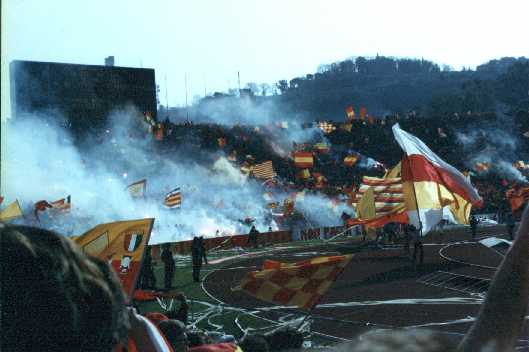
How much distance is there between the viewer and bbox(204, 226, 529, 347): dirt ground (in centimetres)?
1211

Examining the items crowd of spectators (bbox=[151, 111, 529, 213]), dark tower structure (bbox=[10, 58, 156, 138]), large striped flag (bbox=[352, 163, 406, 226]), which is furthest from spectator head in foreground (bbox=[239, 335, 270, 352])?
crowd of spectators (bbox=[151, 111, 529, 213])

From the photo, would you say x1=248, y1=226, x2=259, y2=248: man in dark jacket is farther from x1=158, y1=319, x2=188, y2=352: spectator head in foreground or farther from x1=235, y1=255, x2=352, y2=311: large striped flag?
x1=158, y1=319, x2=188, y2=352: spectator head in foreground

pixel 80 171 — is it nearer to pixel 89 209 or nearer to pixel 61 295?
pixel 89 209

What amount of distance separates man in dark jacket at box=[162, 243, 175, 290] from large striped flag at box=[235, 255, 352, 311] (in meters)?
11.8

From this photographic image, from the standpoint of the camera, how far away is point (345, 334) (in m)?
11.2

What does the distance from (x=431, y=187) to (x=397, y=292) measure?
299 centimetres

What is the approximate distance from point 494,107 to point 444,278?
422 ft

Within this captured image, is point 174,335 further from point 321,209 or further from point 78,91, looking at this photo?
point 78,91

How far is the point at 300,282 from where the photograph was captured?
7.70 metres

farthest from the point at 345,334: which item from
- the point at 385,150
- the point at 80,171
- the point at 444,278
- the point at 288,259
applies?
the point at 385,150

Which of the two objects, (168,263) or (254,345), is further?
(168,263)

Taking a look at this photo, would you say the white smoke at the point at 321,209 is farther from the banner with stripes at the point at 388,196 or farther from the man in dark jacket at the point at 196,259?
the banner with stripes at the point at 388,196

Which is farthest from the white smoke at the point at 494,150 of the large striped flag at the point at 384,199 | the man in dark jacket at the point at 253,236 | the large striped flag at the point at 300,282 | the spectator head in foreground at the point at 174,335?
the spectator head in foreground at the point at 174,335

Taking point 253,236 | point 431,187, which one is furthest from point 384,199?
point 253,236
